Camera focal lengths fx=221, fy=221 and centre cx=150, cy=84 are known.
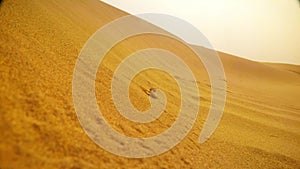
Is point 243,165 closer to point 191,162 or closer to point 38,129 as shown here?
point 191,162

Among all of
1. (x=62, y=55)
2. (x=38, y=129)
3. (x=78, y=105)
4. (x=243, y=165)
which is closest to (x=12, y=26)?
(x=62, y=55)

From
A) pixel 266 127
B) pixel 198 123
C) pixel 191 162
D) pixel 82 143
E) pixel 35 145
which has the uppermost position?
pixel 35 145

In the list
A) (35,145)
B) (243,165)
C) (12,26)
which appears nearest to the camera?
(35,145)

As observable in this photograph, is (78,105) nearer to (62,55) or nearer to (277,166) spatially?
(62,55)

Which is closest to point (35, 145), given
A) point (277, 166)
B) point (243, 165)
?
point (243, 165)

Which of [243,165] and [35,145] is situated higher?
[35,145]

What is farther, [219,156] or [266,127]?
[266,127]

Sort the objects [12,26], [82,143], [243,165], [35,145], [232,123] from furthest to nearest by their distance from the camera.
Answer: [232,123] < [12,26] < [243,165] < [82,143] < [35,145]
